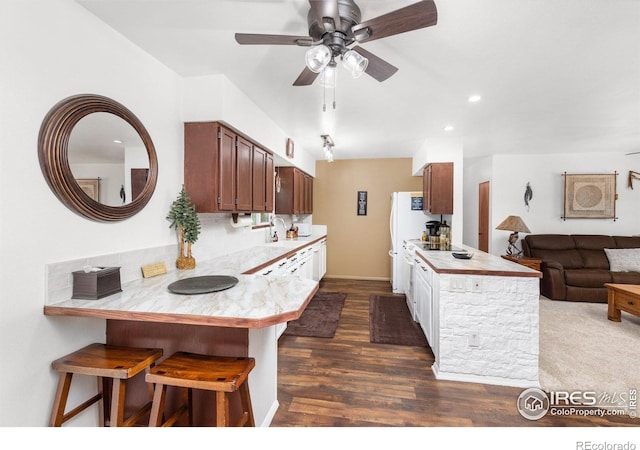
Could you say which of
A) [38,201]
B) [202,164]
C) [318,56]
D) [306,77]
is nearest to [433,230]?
[306,77]

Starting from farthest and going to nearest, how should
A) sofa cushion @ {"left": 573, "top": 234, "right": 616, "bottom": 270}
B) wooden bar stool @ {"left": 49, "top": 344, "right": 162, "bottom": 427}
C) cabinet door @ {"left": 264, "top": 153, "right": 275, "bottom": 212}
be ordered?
sofa cushion @ {"left": 573, "top": 234, "right": 616, "bottom": 270}
cabinet door @ {"left": 264, "top": 153, "right": 275, "bottom": 212}
wooden bar stool @ {"left": 49, "top": 344, "right": 162, "bottom": 427}

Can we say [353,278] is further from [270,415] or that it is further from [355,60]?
[355,60]

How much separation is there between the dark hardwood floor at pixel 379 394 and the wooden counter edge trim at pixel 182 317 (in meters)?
1.06

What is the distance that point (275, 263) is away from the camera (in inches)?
113

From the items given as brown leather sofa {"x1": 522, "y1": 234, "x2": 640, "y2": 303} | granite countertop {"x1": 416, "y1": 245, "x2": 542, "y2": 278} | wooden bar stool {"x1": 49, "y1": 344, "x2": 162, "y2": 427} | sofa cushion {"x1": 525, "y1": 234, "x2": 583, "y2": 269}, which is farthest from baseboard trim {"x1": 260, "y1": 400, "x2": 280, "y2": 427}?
sofa cushion {"x1": 525, "y1": 234, "x2": 583, "y2": 269}

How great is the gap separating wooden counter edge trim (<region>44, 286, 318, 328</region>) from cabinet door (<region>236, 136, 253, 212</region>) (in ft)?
4.82

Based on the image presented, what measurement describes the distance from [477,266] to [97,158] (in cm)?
285

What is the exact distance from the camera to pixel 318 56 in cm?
140

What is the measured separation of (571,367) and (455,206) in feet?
7.27

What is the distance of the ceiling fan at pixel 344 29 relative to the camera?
1.29m

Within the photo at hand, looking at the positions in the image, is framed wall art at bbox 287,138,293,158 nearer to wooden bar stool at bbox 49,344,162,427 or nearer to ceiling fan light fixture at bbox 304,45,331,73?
ceiling fan light fixture at bbox 304,45,331,73

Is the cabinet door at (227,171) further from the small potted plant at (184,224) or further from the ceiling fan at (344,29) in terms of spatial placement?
the ceiling fan at (344,29)

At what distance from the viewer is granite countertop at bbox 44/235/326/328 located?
4.03 ft
